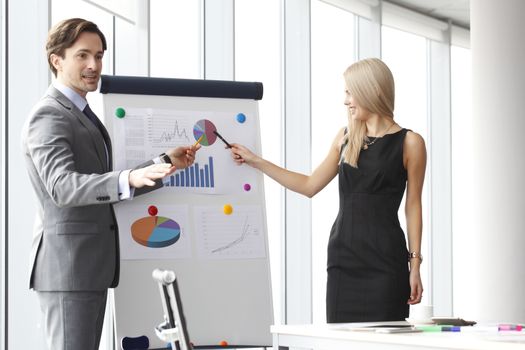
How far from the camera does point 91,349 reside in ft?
9.22

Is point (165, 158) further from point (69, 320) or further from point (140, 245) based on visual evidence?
point (69, 320)

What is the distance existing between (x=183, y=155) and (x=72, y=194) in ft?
2.74

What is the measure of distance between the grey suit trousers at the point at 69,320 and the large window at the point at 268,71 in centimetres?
344

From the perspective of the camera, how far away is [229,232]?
143 inches

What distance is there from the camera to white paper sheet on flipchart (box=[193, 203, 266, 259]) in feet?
11.7

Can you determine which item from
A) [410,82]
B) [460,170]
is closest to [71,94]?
[410,82]

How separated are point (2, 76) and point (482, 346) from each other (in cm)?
267

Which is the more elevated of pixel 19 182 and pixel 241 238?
pixel 19 182

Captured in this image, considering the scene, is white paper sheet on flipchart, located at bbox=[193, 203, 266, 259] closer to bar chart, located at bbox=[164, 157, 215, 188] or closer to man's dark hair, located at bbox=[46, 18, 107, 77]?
bar chart, located at bbox=[164, 157, 215, 188]

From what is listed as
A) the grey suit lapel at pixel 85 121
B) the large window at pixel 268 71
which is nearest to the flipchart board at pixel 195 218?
the grey suit lapel at pixel 85 121

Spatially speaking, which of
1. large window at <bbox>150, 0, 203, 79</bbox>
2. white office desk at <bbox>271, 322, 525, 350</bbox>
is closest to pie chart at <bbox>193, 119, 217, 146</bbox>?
white office desk at <bbox>271, 322, 525, 350</bbox>

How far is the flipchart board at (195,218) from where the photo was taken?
11.2 feet

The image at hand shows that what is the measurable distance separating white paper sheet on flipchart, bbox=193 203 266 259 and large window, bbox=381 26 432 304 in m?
5.14

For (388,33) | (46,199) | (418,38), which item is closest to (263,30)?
(388,33)
